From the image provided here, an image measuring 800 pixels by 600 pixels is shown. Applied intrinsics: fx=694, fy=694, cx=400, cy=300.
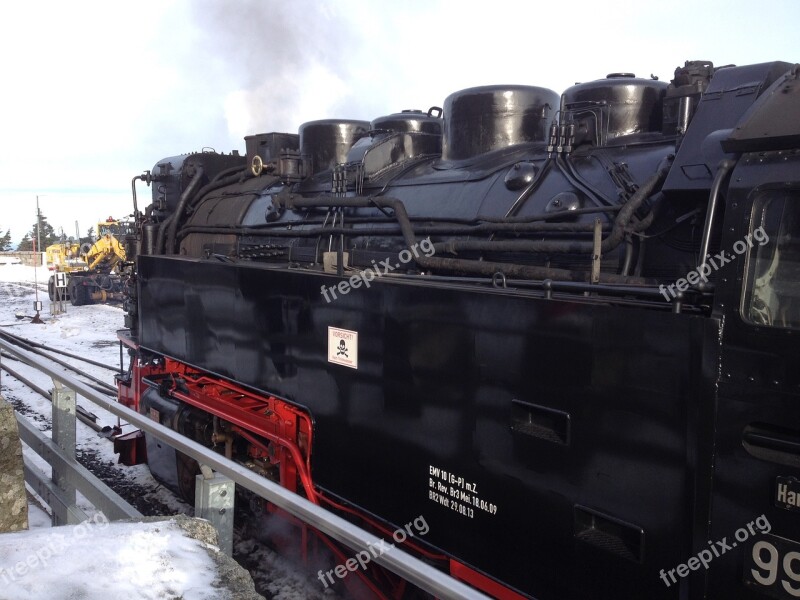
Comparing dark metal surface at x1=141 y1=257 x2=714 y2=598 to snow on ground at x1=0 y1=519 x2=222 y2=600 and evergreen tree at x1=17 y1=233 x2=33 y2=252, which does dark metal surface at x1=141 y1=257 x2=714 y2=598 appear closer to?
snow on ground at x1=0 y1=519 x2=222 y2=600

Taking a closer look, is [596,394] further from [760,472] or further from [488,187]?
[488,187]

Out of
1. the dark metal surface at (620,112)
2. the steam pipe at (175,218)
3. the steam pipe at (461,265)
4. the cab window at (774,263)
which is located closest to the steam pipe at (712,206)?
the cab window at (774,263)

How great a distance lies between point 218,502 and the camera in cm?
258

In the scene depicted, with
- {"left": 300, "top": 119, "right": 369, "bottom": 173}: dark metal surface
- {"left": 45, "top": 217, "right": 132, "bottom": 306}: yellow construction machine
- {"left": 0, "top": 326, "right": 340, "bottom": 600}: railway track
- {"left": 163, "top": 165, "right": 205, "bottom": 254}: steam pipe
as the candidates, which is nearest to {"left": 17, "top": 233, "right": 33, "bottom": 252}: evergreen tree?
{"left": 45, "top": 217, "right": 132, "bottom": 306}: yellow construction machine

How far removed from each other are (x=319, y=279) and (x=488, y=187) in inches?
56.3

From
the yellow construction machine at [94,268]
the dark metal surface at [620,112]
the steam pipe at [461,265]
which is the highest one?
the dark metal surface at [620,112]

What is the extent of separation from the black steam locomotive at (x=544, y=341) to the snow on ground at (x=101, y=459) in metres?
0.65

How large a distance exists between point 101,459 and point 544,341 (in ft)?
23.0

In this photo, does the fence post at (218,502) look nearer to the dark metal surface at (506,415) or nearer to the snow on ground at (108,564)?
the snow on ground at (108,564)

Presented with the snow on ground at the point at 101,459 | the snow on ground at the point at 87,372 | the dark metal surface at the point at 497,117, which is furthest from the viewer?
the snow on ground at the point at 87,372

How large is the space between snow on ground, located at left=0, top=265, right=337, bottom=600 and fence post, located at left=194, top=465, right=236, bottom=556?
0.22 metres

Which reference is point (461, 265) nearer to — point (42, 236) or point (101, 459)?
point (101, 459)

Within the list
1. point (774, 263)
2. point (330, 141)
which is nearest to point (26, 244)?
point (330, 141)

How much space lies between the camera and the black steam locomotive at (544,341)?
2625 millimetres
